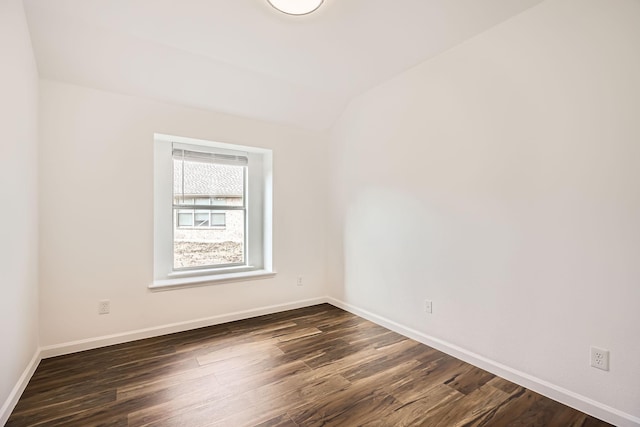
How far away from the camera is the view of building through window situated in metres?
3.41

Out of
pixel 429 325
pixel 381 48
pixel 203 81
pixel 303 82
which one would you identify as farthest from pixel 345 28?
pixel 429 325

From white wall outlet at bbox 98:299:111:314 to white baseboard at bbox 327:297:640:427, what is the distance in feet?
8.67

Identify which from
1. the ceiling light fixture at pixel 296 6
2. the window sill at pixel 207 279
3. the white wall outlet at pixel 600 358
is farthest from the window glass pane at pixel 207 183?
the white wall outlet at pixel 600 358

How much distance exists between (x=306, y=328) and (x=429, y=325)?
1.21 m

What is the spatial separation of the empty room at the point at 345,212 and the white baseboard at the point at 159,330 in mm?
19

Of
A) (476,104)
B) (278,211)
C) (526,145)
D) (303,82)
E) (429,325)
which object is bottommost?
(429,325)

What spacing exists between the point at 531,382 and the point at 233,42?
3.34m

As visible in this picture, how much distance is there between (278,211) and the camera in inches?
148

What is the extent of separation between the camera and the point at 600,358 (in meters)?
1.80

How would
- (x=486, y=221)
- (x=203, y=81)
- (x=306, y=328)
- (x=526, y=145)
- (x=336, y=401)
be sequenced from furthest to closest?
(x=306, y=328)
(x=203, y=81)
(x=486, y=221)
(x=526, y=145)
(x=336, y=401)

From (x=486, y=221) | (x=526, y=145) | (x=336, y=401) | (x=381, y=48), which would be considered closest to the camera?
(x=336, y=401)

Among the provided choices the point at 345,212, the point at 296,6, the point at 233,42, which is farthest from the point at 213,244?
the point at 296,6

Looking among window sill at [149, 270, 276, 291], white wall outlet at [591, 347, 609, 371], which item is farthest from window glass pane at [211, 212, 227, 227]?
white wall outlet at [591, 347, 609, 371]

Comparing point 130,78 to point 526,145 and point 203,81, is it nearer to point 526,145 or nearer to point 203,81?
point 203,81
